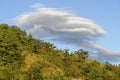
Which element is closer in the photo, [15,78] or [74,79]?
[15,78]

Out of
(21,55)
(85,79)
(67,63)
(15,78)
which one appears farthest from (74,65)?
(15,78)

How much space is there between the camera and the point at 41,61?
103688mm

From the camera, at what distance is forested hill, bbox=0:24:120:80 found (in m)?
90.8

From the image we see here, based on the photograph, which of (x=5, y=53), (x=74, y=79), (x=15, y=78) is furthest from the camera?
(x=74, y=79)

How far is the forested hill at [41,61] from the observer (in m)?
90.8

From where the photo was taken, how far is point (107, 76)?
105m

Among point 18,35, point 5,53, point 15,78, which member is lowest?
point 15,78

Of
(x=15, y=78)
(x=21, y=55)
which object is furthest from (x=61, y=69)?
(x=15, y=78)

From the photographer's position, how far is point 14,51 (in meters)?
98.2

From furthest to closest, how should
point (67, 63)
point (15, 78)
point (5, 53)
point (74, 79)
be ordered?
point (67, 63)
point (74, 79)
point (5, 53)
point (15, 78)

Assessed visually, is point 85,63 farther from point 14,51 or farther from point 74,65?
point 14,51

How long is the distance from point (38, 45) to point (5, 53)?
21.7m

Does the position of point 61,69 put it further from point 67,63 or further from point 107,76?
point 107,76

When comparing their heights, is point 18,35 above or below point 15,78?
above
